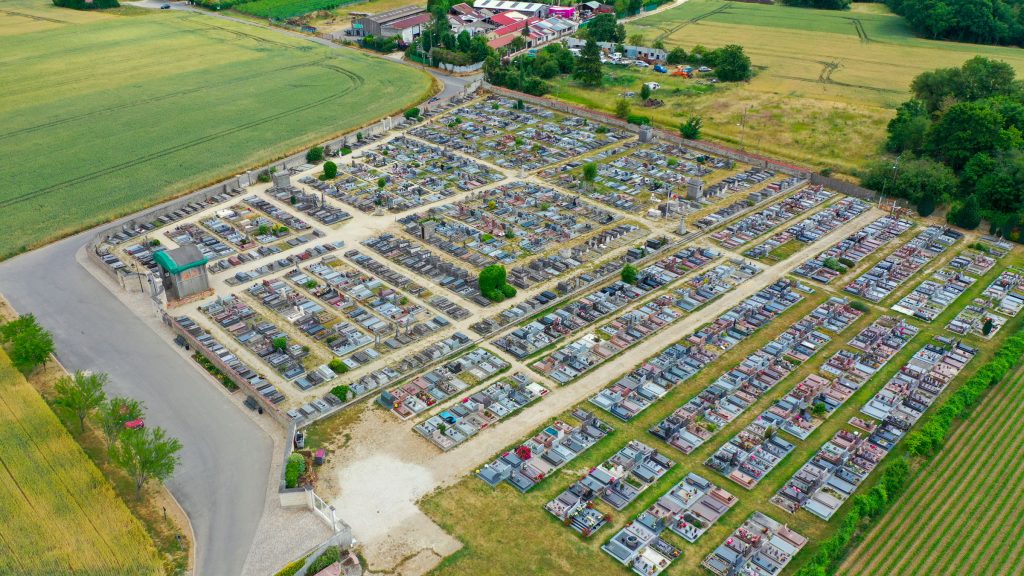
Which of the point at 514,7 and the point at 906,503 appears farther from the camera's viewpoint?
the point at 514,7

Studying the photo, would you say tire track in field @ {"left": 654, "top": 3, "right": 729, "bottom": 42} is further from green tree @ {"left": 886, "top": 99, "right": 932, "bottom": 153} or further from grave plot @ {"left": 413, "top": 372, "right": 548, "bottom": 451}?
grave plot @ {"left": 413, "top": 372, "right": 548, "bottom": 451}

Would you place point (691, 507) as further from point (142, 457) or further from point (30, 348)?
point (30, 348)

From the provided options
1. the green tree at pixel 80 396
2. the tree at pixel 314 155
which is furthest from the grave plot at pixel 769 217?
the green tree at pixel 80 396

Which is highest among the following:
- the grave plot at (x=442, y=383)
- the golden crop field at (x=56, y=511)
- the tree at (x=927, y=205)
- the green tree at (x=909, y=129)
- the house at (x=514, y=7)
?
the house at (x=514, y=7)

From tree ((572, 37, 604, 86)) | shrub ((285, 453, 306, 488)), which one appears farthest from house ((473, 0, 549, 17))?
shrub ((285, 453, 306, 488))

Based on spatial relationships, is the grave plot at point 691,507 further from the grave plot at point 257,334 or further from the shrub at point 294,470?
the grave plot at point 257,334

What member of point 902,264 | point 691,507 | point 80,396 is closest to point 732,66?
point 902,264
